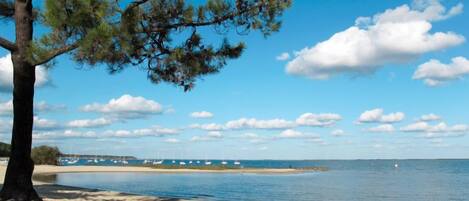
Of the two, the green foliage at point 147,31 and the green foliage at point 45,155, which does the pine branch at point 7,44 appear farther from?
the green foliage at point 45,155

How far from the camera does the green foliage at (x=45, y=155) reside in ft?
277

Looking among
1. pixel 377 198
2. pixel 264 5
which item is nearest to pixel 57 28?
pixel 264 5

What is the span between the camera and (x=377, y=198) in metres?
34.6

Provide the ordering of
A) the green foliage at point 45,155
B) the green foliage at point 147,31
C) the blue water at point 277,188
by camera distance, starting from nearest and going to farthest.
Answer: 1. the green foliage at point 147,31
2. the blue water at point 277,188
3. the green foliage at point 45,155

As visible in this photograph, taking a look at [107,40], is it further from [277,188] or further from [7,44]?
[277,188]

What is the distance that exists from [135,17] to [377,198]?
2595 cm

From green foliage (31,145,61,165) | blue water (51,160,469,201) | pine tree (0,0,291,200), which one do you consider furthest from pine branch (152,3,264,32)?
green foliage (31,145,61,165)

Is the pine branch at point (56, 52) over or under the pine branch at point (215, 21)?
under

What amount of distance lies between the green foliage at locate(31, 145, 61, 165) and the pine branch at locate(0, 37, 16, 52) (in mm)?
74979

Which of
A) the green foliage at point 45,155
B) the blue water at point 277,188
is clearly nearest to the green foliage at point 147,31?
the blue water at point 277,188

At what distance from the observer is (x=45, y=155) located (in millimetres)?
85188

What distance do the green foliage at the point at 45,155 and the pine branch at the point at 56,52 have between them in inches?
2998

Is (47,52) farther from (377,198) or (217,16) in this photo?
(377,198)

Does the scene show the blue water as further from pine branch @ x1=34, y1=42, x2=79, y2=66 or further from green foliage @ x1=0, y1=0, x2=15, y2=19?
pine branch @ x1=34, y1=42, x2=79, y2=66
